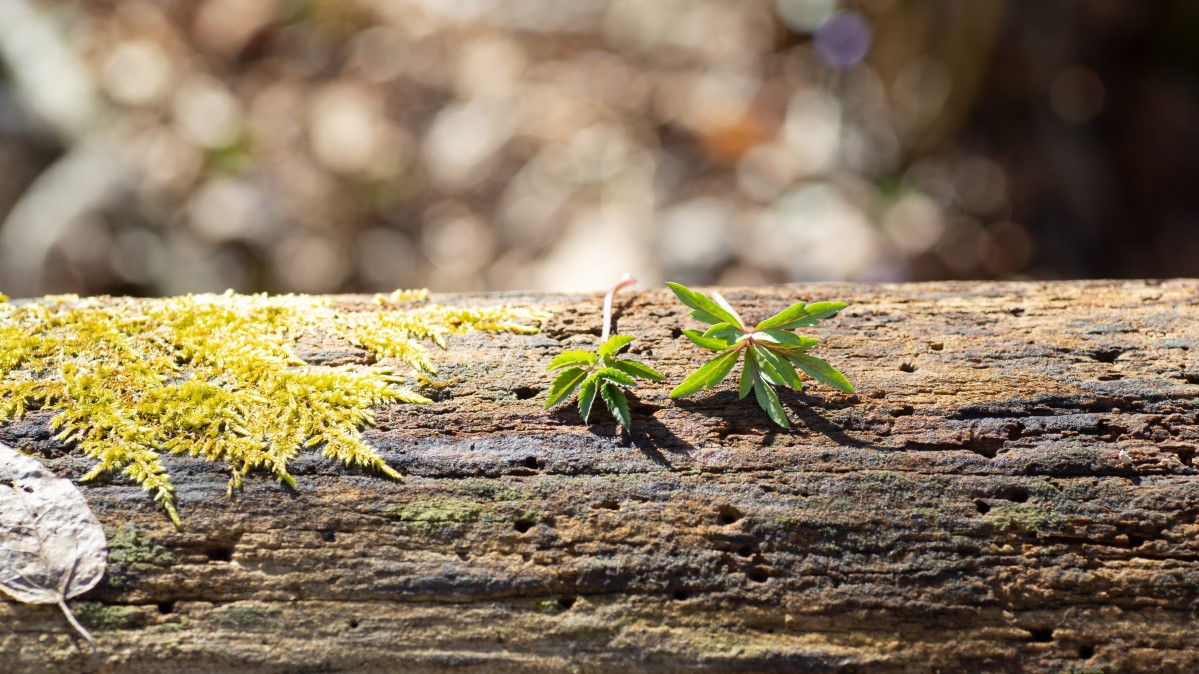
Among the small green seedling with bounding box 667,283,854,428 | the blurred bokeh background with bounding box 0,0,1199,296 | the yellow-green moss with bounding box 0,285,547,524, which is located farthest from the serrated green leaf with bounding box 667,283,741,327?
the blurred bokeh background with bounding box 0,0,1199,296

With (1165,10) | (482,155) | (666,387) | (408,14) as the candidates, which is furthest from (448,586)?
(1165,10)

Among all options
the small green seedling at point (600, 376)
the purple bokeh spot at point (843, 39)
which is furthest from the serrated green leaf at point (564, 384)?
the purple bokeh spot at point (843, 39)

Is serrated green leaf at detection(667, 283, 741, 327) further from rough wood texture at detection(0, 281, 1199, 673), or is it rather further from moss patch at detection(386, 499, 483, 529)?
moss patch at detection(386, 499, 483, 529)

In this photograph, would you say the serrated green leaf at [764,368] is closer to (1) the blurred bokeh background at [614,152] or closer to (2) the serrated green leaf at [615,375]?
(2) the serrated green leaf at [615,375]

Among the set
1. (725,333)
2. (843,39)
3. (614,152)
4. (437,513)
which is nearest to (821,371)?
(725,333)

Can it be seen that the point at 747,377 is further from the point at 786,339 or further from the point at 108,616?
the point at 108,616
